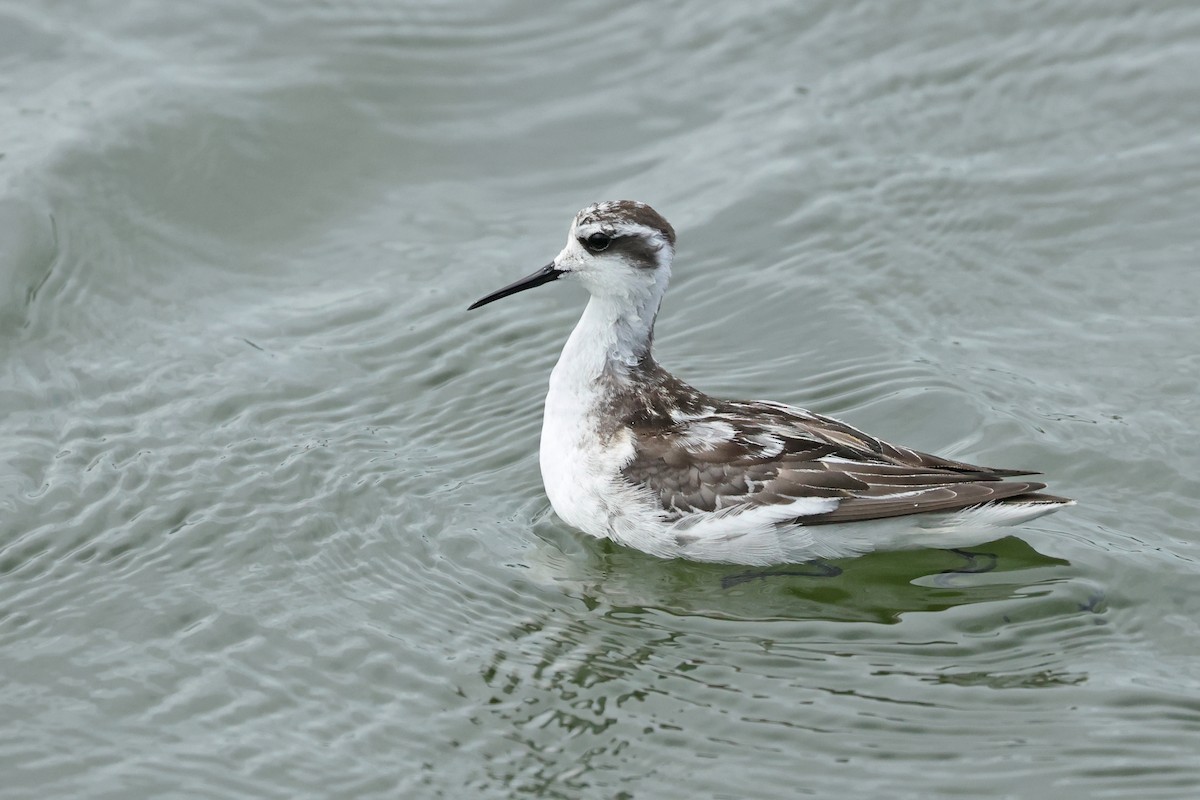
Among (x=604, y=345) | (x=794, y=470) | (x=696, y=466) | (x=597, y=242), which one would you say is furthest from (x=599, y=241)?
(x=794, y=470)

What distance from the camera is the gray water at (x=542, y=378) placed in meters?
8.06

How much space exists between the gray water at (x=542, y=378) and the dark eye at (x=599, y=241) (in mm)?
1689

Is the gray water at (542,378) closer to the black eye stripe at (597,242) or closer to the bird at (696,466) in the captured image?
the bird at (696,466)

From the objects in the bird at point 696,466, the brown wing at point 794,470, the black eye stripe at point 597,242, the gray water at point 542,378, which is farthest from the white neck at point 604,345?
the gray water at point 542,378

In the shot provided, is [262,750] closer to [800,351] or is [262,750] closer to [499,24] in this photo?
[800,351]

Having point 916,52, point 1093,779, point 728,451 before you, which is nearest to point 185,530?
point 728,451

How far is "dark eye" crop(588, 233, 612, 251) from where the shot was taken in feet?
32.7

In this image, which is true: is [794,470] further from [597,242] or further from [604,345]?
[597,242]

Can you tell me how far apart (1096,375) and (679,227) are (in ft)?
12.3

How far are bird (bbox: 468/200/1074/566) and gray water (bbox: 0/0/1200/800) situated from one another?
0.28 metres

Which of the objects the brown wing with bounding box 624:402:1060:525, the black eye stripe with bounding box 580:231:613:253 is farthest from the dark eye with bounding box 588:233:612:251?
the brown wing with bounding box 624:402:1060:525

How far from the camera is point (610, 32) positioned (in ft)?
51.3

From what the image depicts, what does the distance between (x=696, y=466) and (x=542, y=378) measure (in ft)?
8.10

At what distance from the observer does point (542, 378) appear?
38.4ft
